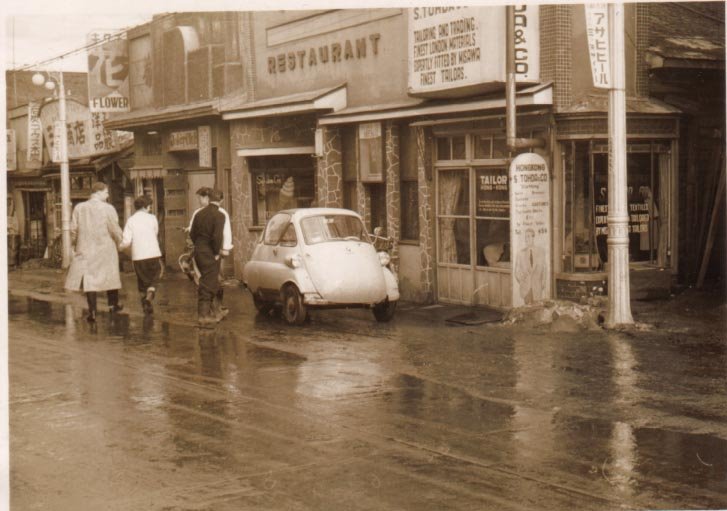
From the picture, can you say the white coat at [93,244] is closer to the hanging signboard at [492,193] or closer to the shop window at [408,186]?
the shop window at [408,186]

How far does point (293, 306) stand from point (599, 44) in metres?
4.98

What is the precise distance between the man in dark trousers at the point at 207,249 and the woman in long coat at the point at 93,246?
147cm

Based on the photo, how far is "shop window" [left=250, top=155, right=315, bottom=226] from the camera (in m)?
19.5

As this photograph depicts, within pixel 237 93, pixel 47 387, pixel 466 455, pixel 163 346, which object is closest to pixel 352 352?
pixel 163 346

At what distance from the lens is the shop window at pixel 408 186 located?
1698 cm

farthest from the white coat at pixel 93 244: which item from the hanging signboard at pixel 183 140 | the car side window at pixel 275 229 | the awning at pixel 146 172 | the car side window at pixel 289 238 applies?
the awning at pixel 146 172

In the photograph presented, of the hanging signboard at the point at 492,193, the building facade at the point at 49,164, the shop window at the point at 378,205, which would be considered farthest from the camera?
the building facade at the point at 49,164

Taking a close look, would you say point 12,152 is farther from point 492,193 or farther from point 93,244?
point 492,193

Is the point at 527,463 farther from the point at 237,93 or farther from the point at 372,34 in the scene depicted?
the point at 237,93

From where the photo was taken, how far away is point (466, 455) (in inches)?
282

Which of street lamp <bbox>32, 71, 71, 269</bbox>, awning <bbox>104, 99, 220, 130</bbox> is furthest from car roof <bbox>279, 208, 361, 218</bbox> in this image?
street lamp <bbox>32, 71, 71, 269</bbox>

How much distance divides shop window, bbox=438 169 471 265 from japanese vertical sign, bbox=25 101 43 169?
53.4 feet

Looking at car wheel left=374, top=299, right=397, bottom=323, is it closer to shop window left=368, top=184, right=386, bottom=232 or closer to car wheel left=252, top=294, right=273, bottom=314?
car wheel left=252, top=294, right=273, bottom=314

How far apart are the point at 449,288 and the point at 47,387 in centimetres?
788
